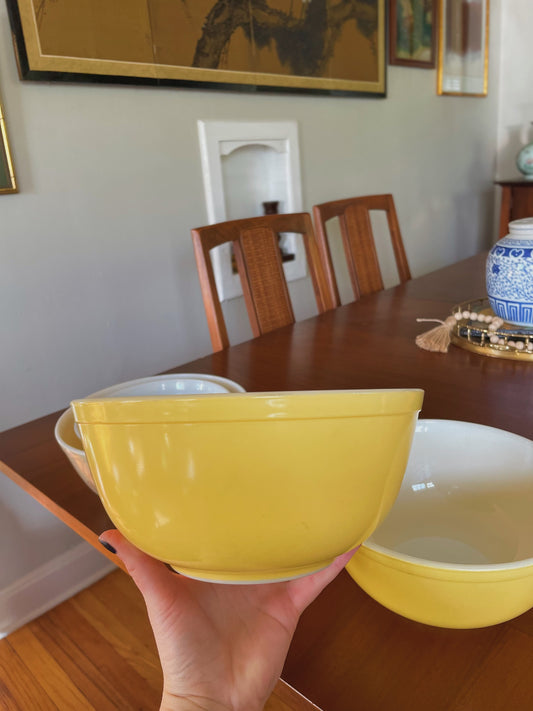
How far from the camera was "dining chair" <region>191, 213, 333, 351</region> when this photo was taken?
131 centimetres

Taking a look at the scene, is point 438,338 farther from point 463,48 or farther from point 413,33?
point 463,48

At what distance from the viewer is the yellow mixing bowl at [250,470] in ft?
0.99

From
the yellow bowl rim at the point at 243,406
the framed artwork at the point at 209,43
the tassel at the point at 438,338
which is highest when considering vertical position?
the framed artwork at the point at 209,43

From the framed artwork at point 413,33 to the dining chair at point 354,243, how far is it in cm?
109

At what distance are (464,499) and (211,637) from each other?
307 millimetres

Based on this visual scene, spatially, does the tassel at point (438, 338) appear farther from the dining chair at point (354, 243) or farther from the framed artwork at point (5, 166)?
the framed artwork at point (5, 166)

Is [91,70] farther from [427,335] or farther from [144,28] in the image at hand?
[427,335]

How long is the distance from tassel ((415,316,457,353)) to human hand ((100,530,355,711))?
704mm

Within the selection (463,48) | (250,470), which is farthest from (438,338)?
(463,48)

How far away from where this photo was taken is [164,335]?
1.77 meters

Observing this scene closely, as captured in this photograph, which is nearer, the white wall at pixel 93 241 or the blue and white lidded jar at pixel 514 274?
the blue and white lidded jar at pixel 514 274

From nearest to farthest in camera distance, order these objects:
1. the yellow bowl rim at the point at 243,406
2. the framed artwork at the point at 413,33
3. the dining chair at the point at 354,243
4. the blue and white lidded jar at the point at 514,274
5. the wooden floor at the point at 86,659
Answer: the yellow bowl rim at the point at 243,406, the blue and white lidded jar at the point at 514,274, the wooden floor at the point at 86,659, the dining chair at the point at 354,243, the framed artwork at the point at 413,33

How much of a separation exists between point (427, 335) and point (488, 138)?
275cm

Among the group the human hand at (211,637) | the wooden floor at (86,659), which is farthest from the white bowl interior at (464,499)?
the wooden floor at (86,659)
